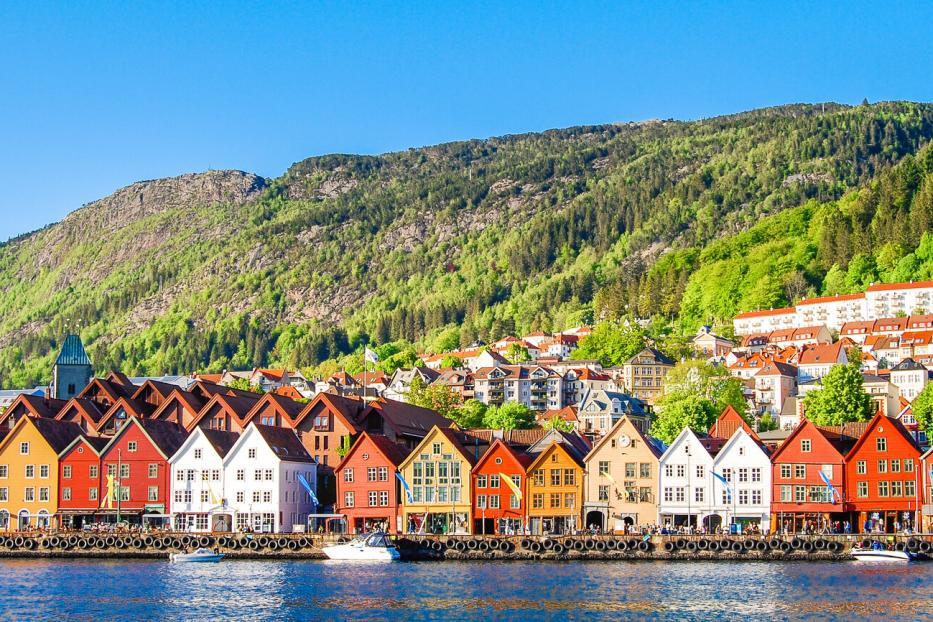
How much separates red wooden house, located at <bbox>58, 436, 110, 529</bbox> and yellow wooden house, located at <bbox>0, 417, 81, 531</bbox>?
73cm

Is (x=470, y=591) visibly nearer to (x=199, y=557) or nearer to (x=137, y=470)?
(x=199, y=557)

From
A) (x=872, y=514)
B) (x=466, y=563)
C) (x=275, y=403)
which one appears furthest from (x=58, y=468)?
(x=872, y=514)

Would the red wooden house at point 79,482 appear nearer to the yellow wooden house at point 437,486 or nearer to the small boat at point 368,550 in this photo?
the yellow wooden house at point 437,486

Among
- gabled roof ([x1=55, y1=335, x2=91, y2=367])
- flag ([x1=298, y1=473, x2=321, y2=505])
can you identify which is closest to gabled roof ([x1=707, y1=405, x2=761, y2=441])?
flag ([x1=298, y1=473, x2=321, y2=505])

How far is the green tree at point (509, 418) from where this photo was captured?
172 meters

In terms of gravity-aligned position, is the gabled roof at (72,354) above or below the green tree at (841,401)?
above

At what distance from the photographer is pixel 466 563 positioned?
4178 inches

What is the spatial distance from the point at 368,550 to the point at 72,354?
88.7 metres

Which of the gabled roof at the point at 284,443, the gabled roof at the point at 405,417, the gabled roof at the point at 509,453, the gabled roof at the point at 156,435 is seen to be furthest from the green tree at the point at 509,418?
the gabled roof at the point at 156,435

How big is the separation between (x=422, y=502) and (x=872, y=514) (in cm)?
3750

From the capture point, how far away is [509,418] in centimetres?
17288

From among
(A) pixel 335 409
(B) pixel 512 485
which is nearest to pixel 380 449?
(A) pixel 335 409

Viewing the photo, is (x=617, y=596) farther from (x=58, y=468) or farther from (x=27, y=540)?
(x=58, y=468)

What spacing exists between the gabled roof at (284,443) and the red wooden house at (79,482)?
16067 millimetres
